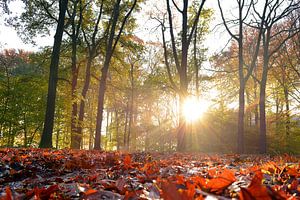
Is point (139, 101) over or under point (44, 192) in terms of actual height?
over

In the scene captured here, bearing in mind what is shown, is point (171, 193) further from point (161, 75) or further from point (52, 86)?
point (161, 75)

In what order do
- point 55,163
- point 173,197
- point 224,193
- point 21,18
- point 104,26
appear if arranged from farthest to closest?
point 104,26 → point 21,18 → point 55,163 → point 224,193 → point 173,197

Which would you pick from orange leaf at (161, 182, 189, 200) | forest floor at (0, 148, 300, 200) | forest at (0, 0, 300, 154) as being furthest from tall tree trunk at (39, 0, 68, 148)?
orange leaf at (161, 182, 189, 200)

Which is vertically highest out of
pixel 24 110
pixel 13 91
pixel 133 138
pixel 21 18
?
pixel 21 18

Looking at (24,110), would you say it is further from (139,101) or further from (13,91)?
(139,101)

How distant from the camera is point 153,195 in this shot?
4.52 feet

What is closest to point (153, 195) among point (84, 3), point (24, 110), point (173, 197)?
point (173, 197)

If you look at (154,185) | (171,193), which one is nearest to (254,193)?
(171,193)

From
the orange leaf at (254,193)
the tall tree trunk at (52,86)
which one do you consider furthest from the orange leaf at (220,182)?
the tall tree trunk at (52,86)

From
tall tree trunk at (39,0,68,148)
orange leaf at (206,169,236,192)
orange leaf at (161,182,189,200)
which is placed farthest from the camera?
tall tree trunk at (39,0,68,148)

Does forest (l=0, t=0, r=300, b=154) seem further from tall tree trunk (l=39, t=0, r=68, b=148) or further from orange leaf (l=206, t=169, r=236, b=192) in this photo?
orange leaf (l=206, t=169, r=236, b=192)

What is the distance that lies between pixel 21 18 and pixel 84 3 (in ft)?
15.1

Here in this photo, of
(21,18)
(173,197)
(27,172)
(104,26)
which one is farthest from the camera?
(104,26)

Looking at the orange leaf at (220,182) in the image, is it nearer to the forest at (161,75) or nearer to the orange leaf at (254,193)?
the orange leaf at (254,193)
